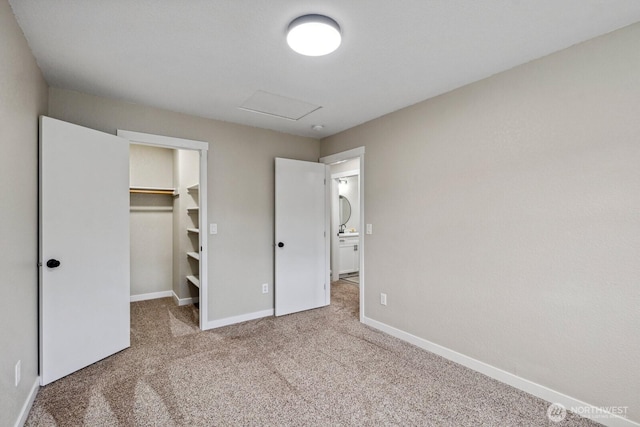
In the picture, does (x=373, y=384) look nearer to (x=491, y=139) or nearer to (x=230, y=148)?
(x=491, y=139)

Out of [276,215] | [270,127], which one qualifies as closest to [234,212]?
[276,215]

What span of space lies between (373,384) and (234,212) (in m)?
2.39

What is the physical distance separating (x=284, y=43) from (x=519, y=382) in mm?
2961

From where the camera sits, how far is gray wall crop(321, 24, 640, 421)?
183 cm

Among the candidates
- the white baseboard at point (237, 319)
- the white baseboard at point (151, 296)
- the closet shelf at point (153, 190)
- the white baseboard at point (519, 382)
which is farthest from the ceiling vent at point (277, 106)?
the white baseboard at point (151, 296)

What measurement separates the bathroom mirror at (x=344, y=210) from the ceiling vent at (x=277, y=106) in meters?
3.69

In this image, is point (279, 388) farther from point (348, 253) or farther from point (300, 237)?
point (348, 253)

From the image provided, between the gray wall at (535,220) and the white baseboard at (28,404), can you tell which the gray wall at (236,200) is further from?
the gray wall at (535,220)

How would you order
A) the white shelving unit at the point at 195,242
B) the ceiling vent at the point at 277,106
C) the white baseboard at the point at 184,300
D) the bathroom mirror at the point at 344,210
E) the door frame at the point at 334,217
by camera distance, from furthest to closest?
the bathroom mirror at the point at 344,210
the door frame at the point at 334,217
the white baseboard at the point at 184,300
the white shelving unit at the point at 195,242
the ceiling vent at the point at 277,106

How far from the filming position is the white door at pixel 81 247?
229 cm

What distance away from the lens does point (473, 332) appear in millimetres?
2557

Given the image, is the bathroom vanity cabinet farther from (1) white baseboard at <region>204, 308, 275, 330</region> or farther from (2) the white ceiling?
(2) the white ceiling

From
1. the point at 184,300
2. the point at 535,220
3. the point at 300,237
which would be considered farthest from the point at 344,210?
the point at 535,220

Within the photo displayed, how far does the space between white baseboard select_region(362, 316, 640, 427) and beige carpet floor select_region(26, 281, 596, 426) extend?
68 millimetres
